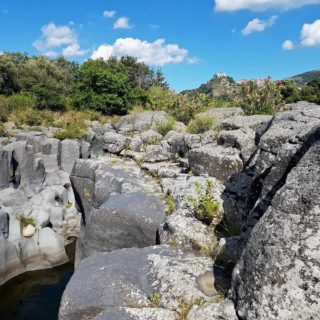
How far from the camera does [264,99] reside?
17547 millimetres

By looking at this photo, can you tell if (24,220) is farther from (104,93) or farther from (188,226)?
(104,93)

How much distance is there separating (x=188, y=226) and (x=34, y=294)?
7.77m

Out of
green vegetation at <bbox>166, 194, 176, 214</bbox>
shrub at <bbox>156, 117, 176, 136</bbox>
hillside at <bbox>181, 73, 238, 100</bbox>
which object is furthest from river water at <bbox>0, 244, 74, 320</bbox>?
hillside at <bbox>181, 73, 238, 100</bbox>

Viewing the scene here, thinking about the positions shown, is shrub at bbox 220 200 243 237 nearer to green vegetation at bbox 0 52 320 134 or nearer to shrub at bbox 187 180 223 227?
shrub at bbox 187 180 223 227

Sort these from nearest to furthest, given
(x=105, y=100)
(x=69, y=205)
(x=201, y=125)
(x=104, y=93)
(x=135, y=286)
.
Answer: (x=135, y=286), (x=201, y=125), (x=69, y=205), (x=105, y=100), (x=104, y=93)

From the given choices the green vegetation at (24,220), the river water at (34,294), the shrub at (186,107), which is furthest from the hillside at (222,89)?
the river water at (34,294)

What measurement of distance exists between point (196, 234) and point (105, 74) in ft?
80.5

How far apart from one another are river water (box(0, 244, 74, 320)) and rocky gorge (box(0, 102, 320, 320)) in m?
0.38

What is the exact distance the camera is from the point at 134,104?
30750 mm

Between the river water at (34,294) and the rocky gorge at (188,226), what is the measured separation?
0.38 meters

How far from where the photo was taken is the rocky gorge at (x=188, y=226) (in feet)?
13.0

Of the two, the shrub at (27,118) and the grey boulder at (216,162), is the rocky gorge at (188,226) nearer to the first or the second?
the grey boulder at (216,162)

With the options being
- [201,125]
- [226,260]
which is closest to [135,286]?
[226,260]

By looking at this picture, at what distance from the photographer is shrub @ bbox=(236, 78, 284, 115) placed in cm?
1694
